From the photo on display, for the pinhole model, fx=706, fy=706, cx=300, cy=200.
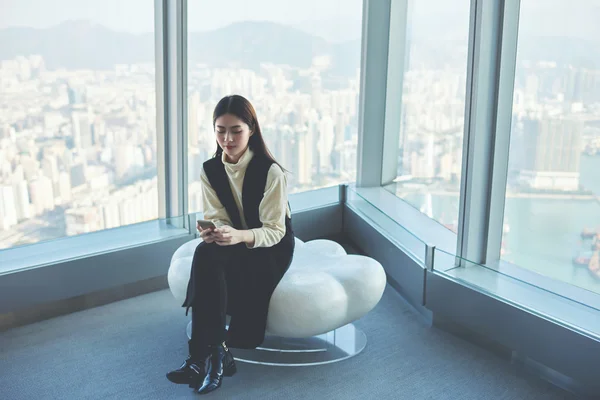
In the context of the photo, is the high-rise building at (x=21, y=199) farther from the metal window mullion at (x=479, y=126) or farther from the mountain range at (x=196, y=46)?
the metal window mullion at (x=479, y=126)

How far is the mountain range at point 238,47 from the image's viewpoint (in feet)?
11.4

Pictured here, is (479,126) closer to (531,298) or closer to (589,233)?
(589,233)

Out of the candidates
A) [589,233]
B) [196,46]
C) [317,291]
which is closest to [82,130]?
[196,46]

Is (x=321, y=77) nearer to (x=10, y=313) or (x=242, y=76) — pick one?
(x=242, y=76)

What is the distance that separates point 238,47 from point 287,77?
483mm

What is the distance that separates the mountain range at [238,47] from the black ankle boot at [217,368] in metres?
1.88

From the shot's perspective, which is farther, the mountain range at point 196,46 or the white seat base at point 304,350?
the mountain range at point 196,46

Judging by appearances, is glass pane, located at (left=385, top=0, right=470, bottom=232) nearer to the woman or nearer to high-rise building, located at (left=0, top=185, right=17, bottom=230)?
the woman

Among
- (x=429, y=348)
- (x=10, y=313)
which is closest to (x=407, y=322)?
(x=429, y=348)

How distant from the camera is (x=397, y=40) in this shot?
5066mm

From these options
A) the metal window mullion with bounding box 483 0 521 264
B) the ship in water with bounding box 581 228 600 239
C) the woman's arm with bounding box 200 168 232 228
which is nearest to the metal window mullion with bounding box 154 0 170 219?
the woman's arm with bounding box 200 168 232 228

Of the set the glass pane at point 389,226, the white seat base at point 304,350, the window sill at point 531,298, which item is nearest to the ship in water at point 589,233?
the window sill at point 531,298

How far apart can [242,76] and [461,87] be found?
1463mm

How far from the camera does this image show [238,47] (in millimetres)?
4707
